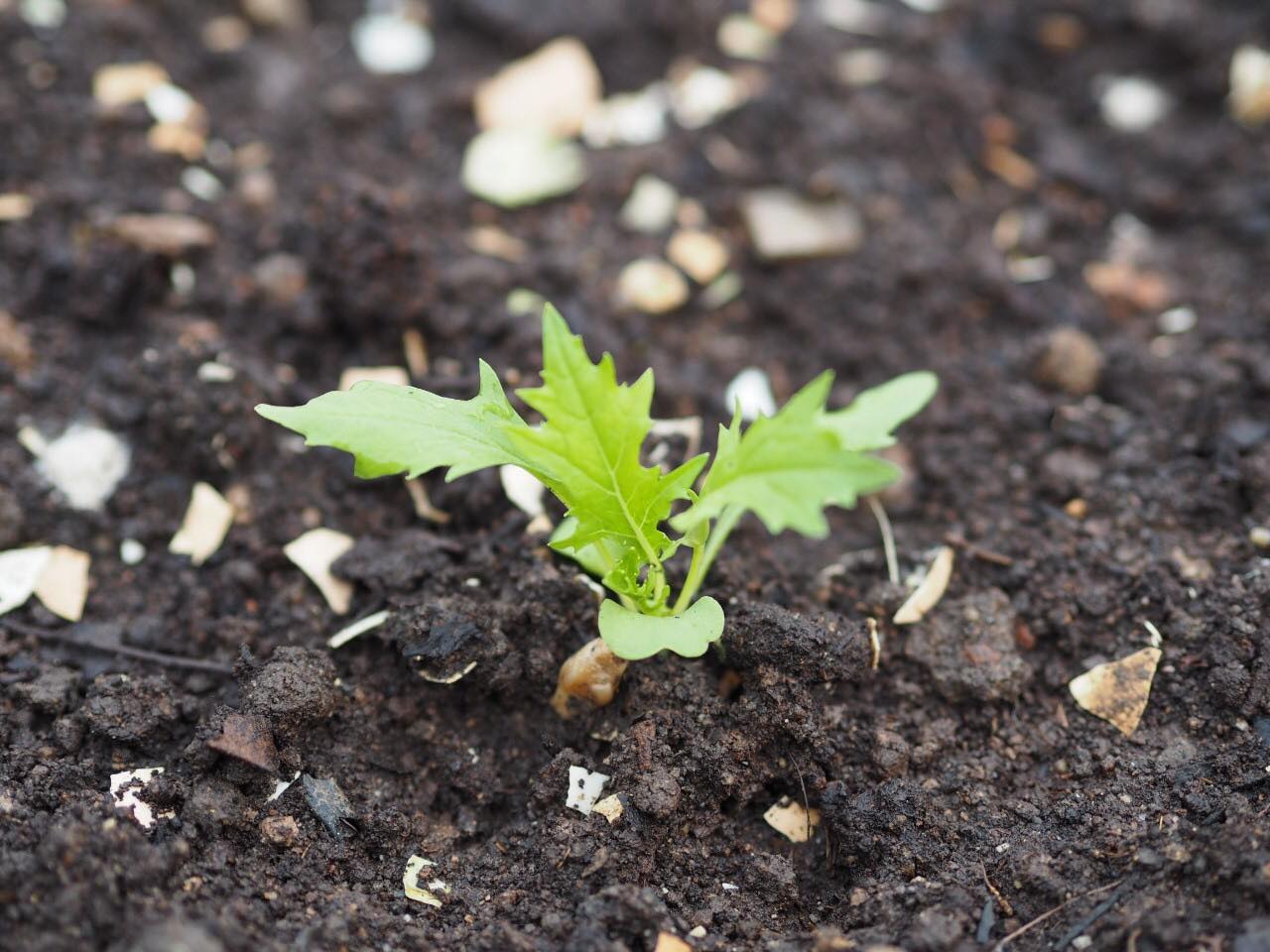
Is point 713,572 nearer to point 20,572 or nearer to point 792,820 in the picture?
point 792,820

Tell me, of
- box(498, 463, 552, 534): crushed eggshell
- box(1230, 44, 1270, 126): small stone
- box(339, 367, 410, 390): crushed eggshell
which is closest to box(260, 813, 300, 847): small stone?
box(498, 463, 552, 534): crushed eggshell

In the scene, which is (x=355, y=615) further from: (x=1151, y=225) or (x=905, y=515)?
(x=1151, y=225)

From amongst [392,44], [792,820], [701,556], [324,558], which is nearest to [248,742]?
[324,558]

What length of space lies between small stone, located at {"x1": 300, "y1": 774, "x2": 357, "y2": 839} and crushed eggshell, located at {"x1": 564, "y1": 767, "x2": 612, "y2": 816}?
1.21ft

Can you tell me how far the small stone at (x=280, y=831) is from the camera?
1.74 meters

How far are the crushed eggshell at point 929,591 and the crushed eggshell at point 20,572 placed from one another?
1656 millimetres

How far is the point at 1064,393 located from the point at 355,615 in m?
1.69

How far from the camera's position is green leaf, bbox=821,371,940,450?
65.5 inches

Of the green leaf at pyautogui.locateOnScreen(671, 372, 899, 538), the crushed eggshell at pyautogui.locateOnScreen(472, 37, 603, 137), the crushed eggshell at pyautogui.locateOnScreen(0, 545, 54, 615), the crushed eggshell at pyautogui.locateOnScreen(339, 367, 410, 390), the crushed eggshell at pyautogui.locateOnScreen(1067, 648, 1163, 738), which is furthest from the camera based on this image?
the crushed eggshell at pyautogui.locateOnScreen(472, 37, 603, 137)

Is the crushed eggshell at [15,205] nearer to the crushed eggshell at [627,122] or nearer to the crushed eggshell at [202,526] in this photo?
the crushed eggshell at [202,526]

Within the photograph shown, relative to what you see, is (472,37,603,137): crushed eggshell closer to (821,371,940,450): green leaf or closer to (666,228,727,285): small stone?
(666,228,727,285): small stone

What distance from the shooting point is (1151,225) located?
9.83ft

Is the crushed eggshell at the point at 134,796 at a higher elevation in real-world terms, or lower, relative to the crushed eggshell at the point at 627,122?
lower

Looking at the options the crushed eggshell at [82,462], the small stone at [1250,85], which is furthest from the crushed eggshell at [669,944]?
the small stone at [1250,85]
